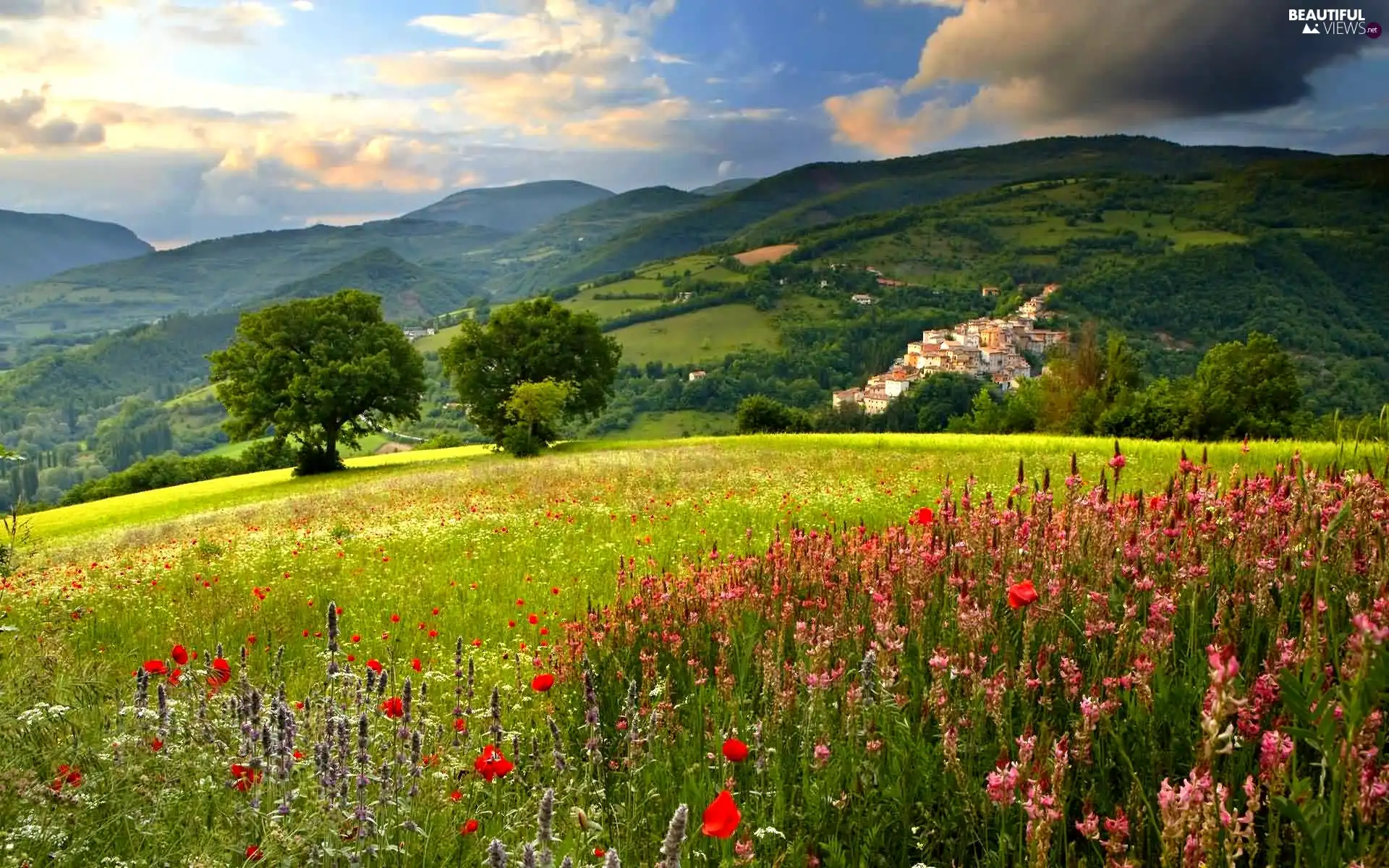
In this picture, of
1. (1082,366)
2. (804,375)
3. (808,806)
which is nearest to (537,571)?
(808,806)

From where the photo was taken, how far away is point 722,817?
1.93 m

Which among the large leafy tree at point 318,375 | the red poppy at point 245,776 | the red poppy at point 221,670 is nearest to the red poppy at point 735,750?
the red poppy at point 245,776

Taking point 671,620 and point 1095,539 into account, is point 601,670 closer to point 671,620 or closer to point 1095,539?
point 671,620

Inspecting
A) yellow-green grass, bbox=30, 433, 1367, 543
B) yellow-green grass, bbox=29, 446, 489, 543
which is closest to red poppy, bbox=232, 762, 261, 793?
yellow-green grass, bbox=30, 433, 1367, 543

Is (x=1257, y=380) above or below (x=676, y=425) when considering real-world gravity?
above

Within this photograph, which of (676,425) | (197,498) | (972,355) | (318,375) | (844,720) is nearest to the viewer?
(844,720)

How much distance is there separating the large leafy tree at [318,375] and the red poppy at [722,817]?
153ft

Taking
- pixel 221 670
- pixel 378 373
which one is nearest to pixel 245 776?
pixel 221 670

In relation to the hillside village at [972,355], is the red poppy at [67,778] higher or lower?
lower

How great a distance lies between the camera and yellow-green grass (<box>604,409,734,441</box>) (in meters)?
136

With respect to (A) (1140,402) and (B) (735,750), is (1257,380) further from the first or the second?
(B) (735,750)

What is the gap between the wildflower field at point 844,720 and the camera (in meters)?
2.39

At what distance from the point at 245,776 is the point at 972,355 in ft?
602

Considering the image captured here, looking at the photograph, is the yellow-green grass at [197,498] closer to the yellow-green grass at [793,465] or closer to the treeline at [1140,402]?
the yellow-green grass at [793,465]
